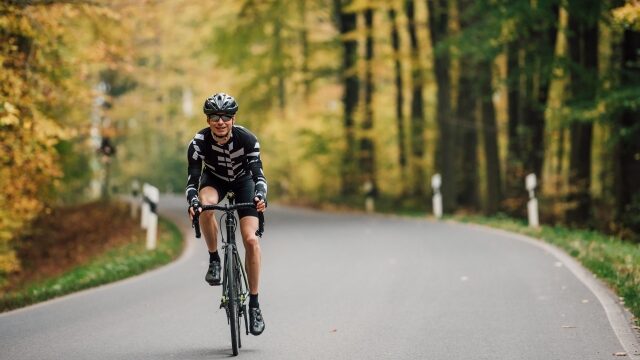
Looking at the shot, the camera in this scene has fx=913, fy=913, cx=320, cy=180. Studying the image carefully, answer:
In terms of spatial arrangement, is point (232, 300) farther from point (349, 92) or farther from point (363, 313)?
point (349, 92)

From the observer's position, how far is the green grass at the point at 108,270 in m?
11.5

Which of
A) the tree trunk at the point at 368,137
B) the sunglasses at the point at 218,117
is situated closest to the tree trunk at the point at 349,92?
the tree trunk at the point at 368,137

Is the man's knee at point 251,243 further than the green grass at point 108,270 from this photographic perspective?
No

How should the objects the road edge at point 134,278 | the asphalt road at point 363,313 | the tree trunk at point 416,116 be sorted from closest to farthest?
the asphalt road at point 363,313 → the road edge at point 134,278 → the tree trunk at point 416,116

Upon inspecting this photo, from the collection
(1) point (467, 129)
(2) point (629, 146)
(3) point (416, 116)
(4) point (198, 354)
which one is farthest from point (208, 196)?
(3) point (416, 116)

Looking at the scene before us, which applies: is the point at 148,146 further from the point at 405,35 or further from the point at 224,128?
the point at 224,128

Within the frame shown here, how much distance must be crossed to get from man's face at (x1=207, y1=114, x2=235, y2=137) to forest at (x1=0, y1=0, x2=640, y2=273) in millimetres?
3728

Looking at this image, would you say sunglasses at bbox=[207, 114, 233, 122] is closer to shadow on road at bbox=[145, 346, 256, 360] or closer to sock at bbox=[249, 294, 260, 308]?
sock at bbox=[249, 294, 260, 308]

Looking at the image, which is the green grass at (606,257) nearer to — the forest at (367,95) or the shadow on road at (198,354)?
the forest at (367,95)

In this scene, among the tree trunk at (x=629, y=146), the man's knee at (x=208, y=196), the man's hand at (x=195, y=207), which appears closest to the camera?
the man's hand at (x=195, y=207)

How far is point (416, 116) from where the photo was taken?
3198cm

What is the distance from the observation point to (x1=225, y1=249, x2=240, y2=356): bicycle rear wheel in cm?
726

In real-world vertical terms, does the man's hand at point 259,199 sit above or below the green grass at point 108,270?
above

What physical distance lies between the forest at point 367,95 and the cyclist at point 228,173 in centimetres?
352
